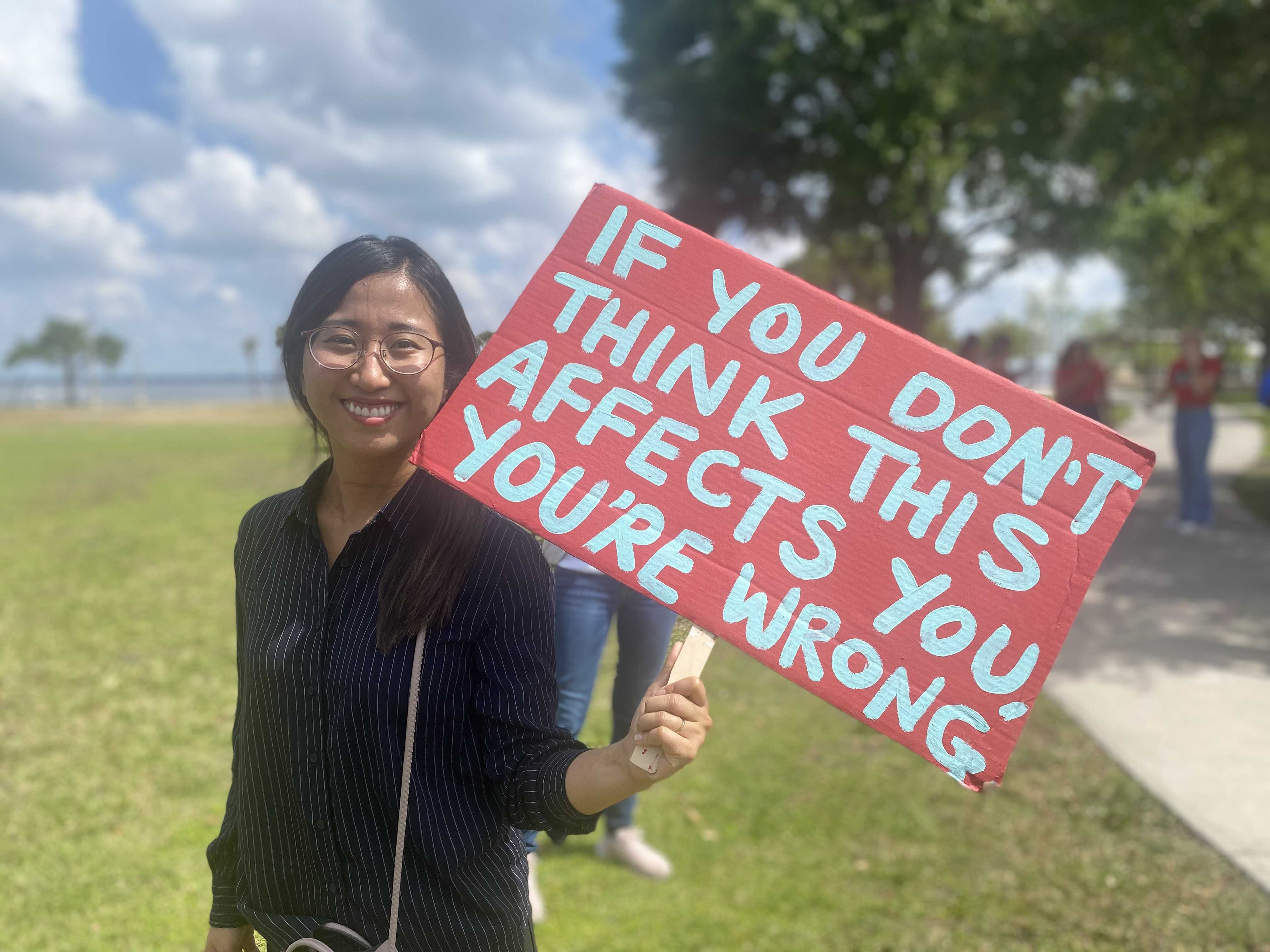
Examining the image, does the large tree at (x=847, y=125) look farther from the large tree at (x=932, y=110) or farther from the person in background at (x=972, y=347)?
the person in background at (x=972, y=347)

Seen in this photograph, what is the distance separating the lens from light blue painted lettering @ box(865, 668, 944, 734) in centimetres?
156

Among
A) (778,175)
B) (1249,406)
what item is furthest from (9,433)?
(1249,406)

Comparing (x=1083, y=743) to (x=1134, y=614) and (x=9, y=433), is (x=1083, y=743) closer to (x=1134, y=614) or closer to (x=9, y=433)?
(x=1134, y=614)

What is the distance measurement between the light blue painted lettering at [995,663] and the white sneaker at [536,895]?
76.7 inches

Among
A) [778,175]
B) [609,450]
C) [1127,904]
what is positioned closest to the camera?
[609,450]

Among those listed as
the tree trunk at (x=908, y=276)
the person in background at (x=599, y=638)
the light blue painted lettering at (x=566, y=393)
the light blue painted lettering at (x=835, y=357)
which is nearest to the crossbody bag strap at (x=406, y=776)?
the light blue painted lettering at (x=566, y=393)

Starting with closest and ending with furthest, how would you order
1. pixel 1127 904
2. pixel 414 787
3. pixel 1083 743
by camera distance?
pixel 414 787 → pixel 1127 904 → pixel 1083 743

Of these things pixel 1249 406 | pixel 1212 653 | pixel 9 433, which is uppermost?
pixel 1249 406

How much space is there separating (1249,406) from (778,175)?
96.7 feet

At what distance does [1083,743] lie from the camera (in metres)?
4.53

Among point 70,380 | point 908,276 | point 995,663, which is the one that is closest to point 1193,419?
point 995,663

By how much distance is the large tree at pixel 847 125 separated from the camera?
13.2 m

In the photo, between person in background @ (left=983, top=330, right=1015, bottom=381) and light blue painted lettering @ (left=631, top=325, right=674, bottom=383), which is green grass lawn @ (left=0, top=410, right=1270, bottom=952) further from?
person in background @ (left=983, top=330, right=1015, bottom=381)

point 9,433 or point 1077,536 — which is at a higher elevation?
point 1077,536
